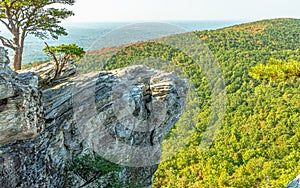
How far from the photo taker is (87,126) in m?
7.69

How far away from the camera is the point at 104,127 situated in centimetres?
798

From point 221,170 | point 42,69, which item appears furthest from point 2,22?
point 221,170

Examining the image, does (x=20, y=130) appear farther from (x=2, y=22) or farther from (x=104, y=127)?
(x=2, y=22)

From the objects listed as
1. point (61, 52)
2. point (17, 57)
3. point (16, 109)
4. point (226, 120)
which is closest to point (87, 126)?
point (16, 109)

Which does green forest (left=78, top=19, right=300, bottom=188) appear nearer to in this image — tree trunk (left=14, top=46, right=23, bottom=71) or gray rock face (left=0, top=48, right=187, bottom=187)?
tree trunk (left=14, top=46, right=23, bottom=71)

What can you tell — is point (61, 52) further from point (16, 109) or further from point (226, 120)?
point (226, 120)

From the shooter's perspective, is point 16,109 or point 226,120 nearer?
point 16,109

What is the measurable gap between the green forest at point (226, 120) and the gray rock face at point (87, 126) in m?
13.7

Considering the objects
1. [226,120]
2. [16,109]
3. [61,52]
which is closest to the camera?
[16,109]

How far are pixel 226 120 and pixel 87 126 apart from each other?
98.3ft

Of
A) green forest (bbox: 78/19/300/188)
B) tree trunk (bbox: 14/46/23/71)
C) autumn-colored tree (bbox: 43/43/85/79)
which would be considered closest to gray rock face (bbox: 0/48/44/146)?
autumn-colored tree (bbox: 43/43/85/79)

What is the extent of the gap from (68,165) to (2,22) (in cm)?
542

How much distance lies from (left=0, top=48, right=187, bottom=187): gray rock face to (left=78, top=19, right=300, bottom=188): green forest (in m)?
13.7

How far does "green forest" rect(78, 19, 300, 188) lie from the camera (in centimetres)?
2731
